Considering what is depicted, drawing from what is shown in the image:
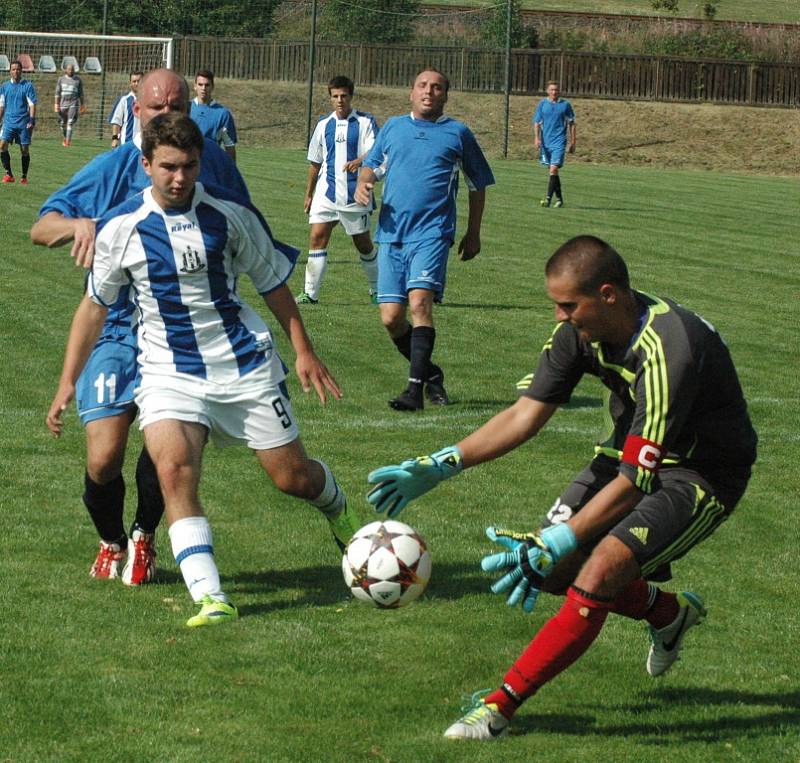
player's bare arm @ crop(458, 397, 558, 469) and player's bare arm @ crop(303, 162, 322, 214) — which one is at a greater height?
player's bare arm @ crop(303, 162, 322, 214)

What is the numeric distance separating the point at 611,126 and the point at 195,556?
40.9 m

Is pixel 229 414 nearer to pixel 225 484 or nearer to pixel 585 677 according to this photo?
pixel 585 677

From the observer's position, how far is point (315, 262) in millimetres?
14469

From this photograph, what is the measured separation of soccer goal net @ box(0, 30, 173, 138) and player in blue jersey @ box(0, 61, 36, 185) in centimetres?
854

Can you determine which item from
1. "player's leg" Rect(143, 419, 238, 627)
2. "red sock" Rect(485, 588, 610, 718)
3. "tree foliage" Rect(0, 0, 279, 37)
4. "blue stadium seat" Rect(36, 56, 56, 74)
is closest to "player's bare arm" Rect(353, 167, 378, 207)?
"player's leg" Rect(143, 419, 238, 627)

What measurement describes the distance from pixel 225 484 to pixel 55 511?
1017mm

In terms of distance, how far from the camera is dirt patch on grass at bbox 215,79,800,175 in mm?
41625

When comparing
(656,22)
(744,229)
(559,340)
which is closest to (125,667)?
(559,340)

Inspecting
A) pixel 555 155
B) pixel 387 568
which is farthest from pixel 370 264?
pixel 555 155

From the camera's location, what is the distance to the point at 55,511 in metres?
7.38

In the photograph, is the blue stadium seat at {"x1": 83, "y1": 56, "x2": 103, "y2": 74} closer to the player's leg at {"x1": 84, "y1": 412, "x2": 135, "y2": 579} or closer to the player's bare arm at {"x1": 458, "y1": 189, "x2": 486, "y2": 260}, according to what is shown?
the player's bare arm at {"x1": 458, "y1": 189, "x2": 486, "y2": 260}

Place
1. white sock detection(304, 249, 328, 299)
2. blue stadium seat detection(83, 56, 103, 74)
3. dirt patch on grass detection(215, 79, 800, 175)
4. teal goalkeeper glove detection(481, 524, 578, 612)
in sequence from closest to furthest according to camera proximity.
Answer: teal goalkeeper glove detection(481, 524, 578, 612), white sock detection(304, 249, 328, 299), blue stadium seat detection(83, 56, 103, 74), dirt patch on grass detection(215, 79, 800, 175)

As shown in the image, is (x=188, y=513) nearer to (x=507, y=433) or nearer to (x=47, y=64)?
(x=507, y=433)

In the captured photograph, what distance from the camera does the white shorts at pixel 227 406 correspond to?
5.73 meters
